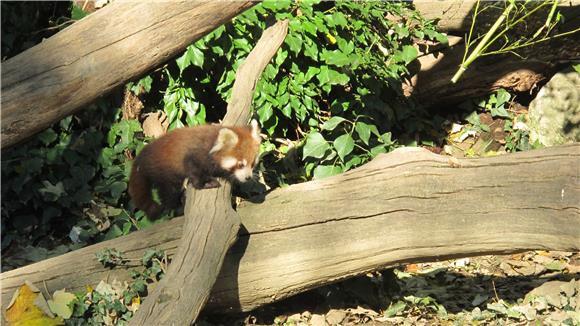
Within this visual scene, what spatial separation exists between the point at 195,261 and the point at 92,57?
60.1 inches

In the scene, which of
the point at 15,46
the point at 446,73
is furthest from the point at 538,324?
the point at 15,46

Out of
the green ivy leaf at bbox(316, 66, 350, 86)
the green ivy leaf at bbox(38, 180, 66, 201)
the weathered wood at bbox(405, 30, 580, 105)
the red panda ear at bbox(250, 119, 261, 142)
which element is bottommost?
the weathered wood at bbox(405, 30, 580, 105)

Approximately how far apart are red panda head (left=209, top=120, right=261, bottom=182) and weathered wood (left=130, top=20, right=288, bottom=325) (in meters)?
0.31

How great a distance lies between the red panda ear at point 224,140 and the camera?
4.50 m

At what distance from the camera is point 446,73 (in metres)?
6.95

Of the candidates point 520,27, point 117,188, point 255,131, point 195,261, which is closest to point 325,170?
point 255,131

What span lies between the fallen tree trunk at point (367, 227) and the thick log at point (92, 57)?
88 cm

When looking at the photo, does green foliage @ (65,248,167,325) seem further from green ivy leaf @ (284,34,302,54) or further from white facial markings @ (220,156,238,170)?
green ivy leaf @ (284,34,302,54)

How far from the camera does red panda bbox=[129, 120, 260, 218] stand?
4.53m

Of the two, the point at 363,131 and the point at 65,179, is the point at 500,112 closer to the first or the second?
the point at 363,131

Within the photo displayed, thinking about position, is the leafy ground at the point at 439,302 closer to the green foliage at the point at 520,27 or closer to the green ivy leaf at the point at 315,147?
the green ivy leaf at the point at 315,147

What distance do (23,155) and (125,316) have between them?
2.26 metres

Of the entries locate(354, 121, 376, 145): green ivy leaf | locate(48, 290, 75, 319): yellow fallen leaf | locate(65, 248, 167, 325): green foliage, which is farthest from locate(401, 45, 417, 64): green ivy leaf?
locate(48, 290, 75, 319): yellow fallen leaf

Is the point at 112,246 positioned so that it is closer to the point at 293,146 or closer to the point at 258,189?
the point at 258,189
